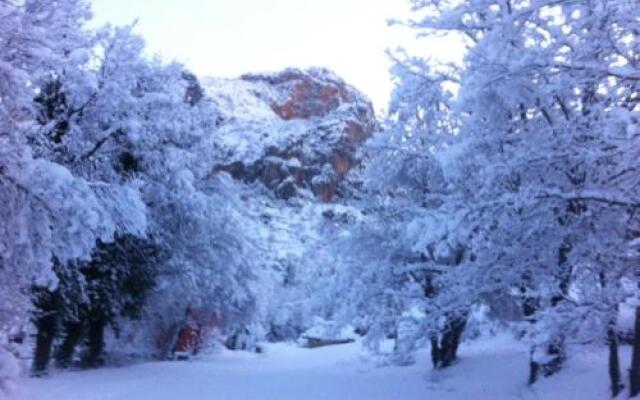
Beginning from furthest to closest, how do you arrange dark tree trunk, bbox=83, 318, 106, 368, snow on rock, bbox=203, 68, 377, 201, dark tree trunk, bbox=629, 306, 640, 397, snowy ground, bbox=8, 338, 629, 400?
1. snow on rock, bbox=203, 68, 377, 201
2. dark tree trunk, bbox=83, 318, 106, 368
3. snowy ground, bbox=8, 338, 629, 400
4. dark tree trunk, bbox=629, 306, 640, 397

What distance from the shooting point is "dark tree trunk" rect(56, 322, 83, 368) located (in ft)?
61.1

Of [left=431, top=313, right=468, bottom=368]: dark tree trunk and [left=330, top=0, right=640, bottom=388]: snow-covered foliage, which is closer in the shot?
[left=330, top=0, right=640, bottom=388]: snow-covered foliage

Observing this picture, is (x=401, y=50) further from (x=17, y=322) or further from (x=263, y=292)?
(x=263, y=292)

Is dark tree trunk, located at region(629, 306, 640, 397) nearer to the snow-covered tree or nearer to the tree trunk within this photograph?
the snow-covered tree

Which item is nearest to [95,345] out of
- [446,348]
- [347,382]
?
[347,382]

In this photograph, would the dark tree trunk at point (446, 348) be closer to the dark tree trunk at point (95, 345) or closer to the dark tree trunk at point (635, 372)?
the dark tree trunk at point (635, 372)

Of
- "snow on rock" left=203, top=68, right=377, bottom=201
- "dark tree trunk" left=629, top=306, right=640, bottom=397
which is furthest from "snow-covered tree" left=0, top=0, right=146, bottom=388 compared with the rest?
"snow on rock" left=203, top=68, right=377, bottom=201

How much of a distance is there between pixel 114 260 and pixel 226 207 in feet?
16.7

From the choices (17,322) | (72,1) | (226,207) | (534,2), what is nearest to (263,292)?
(226,207)

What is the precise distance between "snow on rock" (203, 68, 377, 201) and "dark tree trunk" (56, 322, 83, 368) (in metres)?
52.5

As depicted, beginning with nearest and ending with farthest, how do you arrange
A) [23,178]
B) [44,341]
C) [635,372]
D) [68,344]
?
[23,178], [635,372], [44,341], [68,344]

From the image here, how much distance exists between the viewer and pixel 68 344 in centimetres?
1905

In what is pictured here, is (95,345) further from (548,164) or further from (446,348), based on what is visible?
(548,164)

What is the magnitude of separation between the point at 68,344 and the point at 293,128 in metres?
84.7
